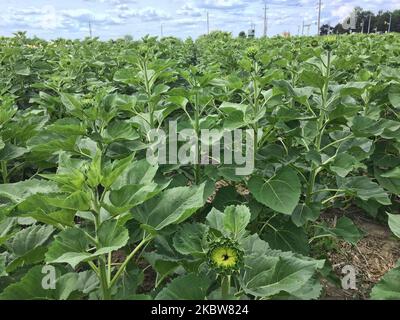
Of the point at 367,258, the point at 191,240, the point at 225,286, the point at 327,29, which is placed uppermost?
the point at 327,29

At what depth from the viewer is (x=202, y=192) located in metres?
1.61

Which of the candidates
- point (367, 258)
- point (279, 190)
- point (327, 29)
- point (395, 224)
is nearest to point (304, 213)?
point (279, 190)

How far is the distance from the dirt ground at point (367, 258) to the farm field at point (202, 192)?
0.01m

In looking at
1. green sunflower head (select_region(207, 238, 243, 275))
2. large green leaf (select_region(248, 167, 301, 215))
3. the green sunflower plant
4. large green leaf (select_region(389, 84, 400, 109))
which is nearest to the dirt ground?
large green leaf (select_region(248, 167, 301, 215))

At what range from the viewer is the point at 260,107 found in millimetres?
2600

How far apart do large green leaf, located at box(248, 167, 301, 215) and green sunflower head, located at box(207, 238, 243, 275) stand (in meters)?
0.87

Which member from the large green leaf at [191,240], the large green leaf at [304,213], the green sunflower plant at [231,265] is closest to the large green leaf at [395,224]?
the green sunflower plant at [231,265]

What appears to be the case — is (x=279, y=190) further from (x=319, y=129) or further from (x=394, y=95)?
(x=394, y=95)

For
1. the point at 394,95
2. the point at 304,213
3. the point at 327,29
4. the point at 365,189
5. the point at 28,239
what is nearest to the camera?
the point at 28,239

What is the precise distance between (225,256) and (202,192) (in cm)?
34

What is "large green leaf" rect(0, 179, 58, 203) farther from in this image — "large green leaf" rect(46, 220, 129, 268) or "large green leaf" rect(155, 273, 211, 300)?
"large green leaf" rect(155, 273, 211, 300)

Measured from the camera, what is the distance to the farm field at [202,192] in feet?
4.70
